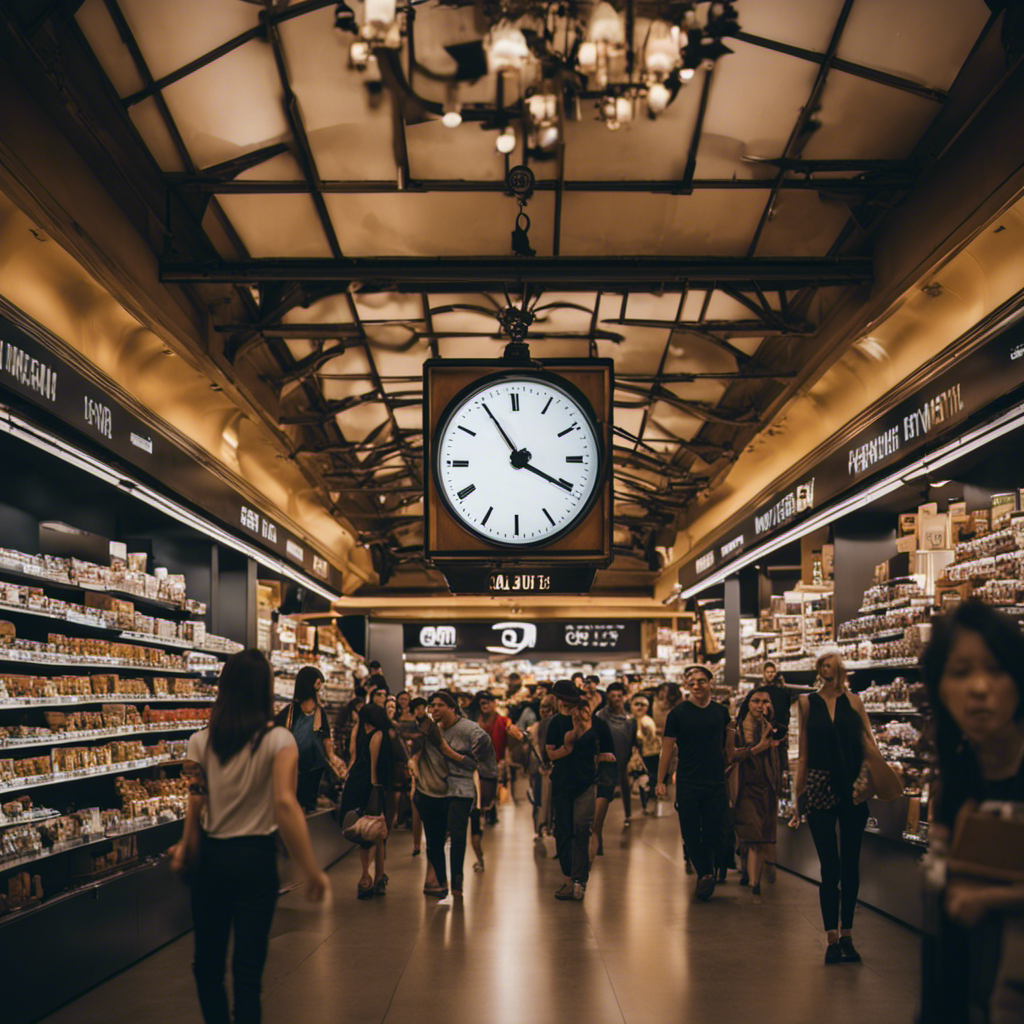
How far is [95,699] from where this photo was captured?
714 centimetres

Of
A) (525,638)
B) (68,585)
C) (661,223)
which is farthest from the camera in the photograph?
(525,638)

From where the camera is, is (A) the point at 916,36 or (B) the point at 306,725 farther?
(B) the point at 306,725

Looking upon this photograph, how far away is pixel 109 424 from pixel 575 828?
14.6 ft

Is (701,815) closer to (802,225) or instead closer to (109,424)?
(802,225)

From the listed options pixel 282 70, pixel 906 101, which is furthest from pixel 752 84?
pixel 282 70

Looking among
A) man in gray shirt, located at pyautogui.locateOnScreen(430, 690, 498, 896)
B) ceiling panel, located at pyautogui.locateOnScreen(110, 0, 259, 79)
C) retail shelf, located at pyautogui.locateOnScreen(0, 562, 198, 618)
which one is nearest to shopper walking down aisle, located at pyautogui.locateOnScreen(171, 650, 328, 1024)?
retail shelf, located at pyautogui.locateOnScreen(0, 562, 198, 618)

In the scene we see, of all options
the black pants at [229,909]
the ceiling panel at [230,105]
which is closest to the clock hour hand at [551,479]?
the black pants at [229,909]

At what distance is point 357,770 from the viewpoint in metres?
9.31

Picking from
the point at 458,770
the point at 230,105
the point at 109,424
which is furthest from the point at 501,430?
the point at 458,770

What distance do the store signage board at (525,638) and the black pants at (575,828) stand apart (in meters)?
16.9

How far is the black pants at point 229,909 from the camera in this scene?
12.1 feet

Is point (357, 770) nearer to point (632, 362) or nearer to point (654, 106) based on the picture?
point (632, 362)

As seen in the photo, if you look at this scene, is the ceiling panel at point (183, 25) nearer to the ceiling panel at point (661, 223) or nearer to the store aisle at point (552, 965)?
the ceiling panel at point (661, 223)

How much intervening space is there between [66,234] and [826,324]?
5571mm
